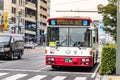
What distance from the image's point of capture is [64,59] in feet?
74.3

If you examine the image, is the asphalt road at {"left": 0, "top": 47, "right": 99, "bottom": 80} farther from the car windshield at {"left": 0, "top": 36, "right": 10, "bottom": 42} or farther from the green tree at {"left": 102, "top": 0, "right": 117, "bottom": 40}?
the car windshield at {"left": 0, "top": 36, "right": 10, "bottom": 42}

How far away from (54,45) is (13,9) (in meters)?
76.9

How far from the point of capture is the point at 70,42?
22.6m

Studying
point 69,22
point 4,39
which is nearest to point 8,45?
point 4,39

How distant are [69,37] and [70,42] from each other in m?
0.27

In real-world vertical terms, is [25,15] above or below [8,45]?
above

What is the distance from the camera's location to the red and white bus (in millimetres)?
22438

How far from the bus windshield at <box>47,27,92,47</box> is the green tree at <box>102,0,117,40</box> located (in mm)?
3669

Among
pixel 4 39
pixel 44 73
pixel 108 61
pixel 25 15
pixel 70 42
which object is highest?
pixel 25 15

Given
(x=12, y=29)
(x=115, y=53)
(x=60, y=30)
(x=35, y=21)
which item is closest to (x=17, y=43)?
(x=60, y=30)

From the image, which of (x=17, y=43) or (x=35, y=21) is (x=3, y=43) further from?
(x=35, y=21)

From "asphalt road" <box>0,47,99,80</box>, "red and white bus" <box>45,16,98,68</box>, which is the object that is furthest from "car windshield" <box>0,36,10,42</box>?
"red and white bus" <box>45,16,98,68</box>

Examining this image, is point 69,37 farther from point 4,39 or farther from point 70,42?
point 4,39

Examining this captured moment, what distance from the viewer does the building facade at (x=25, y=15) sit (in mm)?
92125
